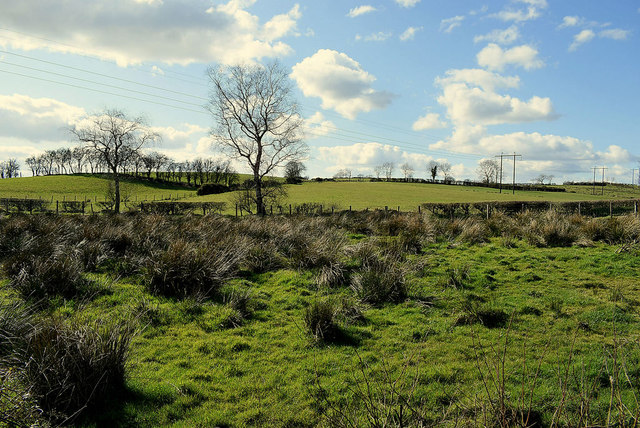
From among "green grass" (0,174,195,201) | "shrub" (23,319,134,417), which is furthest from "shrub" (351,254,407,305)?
"green grass" (0,174,195,201)

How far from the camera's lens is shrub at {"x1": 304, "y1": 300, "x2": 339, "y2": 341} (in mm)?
6516

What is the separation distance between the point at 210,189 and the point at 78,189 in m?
28.9

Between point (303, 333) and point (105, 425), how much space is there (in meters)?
3.44

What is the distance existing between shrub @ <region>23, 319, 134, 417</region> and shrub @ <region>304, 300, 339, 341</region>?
122 inches

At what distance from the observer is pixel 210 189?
2751 inches

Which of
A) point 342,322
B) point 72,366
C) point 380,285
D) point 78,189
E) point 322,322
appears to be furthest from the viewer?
point 78,189

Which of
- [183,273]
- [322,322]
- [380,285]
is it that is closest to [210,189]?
[183,273]

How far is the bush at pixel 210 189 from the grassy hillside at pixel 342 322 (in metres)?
56.1

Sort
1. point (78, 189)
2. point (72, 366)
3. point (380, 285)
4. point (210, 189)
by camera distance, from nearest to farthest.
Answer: point (72, 366), point (380, 285), point (210, 189), point (78, 189)

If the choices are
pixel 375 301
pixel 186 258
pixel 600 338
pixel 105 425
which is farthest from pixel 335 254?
pixel 105 425

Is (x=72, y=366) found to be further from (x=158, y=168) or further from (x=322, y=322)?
(x=158, y=168)

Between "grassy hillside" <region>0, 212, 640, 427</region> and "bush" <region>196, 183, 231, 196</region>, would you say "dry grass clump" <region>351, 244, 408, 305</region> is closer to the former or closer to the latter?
"grassy hillside" <region>0, 212, 640, 427</region>

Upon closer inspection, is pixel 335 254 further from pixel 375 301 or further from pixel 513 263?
pixel 513 263

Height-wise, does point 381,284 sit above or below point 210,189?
below
